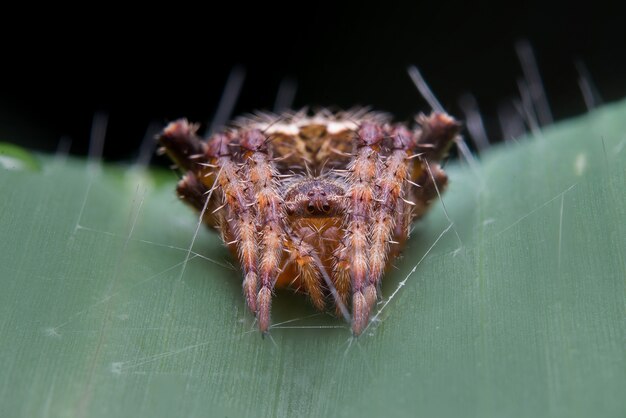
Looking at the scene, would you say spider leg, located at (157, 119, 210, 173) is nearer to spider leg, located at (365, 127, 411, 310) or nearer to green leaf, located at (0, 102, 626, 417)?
green leaf, located at (0, 102, 626, 417)

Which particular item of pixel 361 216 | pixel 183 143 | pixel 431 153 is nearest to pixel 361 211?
pixel 361 216

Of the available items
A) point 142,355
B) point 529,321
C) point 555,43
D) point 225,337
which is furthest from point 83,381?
point 555,43

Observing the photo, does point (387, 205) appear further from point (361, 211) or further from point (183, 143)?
point (183, 143)

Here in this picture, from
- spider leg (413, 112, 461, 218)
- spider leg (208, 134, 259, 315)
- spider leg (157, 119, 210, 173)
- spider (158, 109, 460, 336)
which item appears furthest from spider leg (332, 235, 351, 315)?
spider leg (157, 119, 210, 173)

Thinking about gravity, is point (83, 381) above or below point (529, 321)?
below

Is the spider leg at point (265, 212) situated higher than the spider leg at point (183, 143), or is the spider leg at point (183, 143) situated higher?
the spider leg at point (265, 212)

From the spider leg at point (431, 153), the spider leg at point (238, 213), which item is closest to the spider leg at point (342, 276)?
the spider leg at point (238, 213)

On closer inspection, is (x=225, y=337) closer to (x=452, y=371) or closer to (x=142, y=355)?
(x=142, y=355)

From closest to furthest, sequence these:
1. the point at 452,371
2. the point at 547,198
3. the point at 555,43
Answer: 1. the point at 452,371
2. the point at 547,198
3. the point at 555,43

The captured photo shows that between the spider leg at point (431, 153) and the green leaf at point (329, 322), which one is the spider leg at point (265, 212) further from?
the spider leg at point (431, 153)
